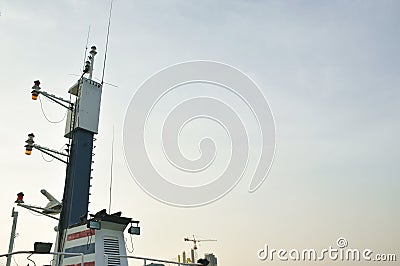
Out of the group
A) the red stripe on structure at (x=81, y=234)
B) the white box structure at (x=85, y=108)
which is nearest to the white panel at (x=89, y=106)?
the white box structure at (x=85, y=108)

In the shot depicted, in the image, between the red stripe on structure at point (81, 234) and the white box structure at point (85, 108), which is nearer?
the red stripe on structure at point (81, 234)

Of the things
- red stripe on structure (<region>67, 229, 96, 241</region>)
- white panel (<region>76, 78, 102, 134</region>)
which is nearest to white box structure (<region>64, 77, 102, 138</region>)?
white panel (<region>76, 78, 102, 134</region>)

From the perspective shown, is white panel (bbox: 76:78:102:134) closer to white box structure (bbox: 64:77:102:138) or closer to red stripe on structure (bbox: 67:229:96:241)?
white box structure (bbox: 64:77:102:138)

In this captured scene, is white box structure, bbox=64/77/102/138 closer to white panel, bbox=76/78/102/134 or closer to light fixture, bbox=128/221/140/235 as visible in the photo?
white panel, bbox=76/78/102/134

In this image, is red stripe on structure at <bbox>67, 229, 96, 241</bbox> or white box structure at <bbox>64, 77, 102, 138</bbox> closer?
red stripe on structure at <bbox>67, 229, 96, 241</bbox>

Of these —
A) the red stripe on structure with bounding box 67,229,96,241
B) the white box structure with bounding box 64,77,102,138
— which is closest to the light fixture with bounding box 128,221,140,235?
the red stripe on structure with bounding box 67,229,96,241

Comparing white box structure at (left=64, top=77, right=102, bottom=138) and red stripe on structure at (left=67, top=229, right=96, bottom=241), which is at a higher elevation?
white box structure at (left=64, top=77, right=102, bottom=138)

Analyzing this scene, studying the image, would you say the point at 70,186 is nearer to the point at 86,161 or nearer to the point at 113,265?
the point at 86,161

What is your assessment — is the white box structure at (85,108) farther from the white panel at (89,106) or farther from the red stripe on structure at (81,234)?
the red stripe on structure at (81,234)

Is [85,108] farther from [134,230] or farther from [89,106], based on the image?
[134,230]

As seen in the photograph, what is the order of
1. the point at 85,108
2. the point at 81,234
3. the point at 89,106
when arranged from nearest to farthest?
the point at 81,234, the point at 85,108, the point at 89,106

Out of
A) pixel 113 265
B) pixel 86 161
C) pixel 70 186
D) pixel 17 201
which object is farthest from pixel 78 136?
pixel 113 265

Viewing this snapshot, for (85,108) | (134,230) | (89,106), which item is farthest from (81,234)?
(89,106)

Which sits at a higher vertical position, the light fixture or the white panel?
the white panel
